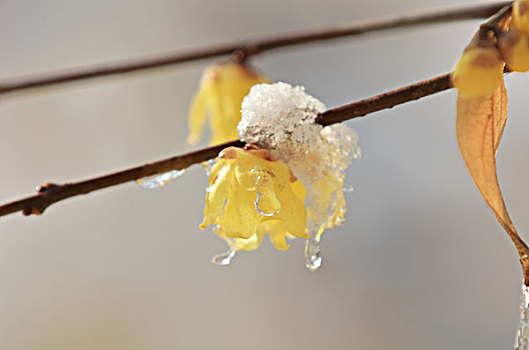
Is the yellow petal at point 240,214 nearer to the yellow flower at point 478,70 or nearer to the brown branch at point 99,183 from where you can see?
the brown branch at point 99,183

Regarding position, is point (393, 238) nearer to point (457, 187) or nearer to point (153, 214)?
point (457, 187)

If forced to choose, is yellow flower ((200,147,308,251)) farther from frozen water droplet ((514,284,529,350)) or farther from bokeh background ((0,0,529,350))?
bokeh background ((0,0,529,350))

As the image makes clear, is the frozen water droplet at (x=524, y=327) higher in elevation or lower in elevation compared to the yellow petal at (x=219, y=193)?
lower

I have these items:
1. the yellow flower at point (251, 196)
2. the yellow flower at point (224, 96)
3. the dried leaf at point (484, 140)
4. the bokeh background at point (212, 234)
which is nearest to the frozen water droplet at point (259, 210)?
the yellow flower at point (251, 196)

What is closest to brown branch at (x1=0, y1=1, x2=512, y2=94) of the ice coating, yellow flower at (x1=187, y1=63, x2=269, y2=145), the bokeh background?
yellow flower at (x1=187, y1=63, x2=269, y2=145)

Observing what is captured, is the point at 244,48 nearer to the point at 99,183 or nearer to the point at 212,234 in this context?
the point at 99,183

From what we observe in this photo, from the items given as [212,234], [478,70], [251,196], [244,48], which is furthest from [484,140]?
[212,234]
